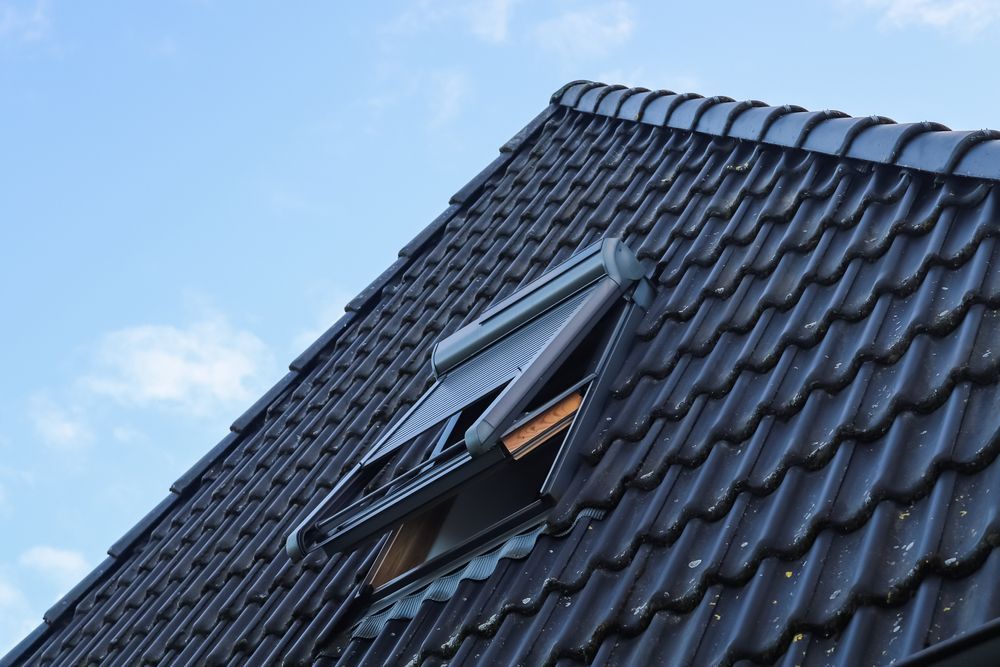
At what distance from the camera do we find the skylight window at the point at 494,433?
3900 mm

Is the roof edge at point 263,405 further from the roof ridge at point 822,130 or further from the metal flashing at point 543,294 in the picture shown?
the metal flashing at point 543,294

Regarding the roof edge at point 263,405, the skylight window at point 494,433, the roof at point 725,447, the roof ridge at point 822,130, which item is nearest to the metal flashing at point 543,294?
the skylight window at point 494,433

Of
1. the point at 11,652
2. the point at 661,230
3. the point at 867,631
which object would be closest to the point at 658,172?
the point at 661,230

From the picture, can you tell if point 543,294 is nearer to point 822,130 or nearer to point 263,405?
point 822,130

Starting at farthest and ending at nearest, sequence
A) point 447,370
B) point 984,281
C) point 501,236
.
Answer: point 501,236
point 447,370
point 984,281

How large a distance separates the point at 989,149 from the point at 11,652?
591cm

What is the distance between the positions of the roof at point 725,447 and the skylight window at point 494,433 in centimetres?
13

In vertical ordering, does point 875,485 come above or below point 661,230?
below

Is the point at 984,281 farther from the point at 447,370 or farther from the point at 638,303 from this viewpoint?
the point at 447,370

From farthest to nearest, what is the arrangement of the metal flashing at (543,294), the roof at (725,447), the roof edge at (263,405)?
1. the roof edge at (263,405)
2. the metal flashing at (543,294)
3. the roof at (725,447)

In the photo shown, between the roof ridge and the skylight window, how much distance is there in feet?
2.93

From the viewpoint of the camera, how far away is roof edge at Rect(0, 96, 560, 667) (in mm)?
7184

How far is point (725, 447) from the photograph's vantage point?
335cm

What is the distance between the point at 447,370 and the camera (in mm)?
4957
